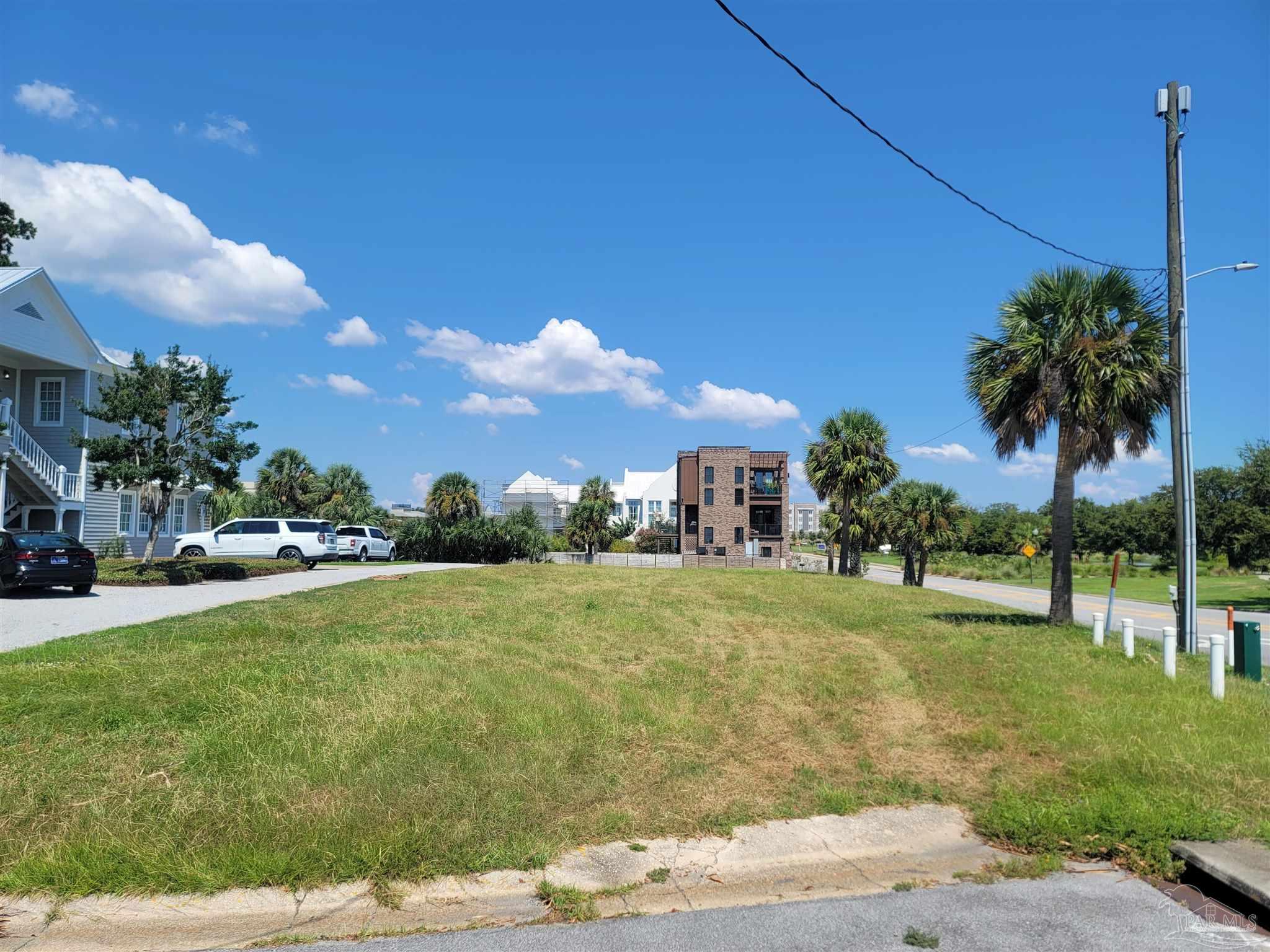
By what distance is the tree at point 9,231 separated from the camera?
36.8 metres

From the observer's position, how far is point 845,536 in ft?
136

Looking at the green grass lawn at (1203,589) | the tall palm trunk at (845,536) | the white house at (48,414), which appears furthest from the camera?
the tall palm trunk at (845,536)

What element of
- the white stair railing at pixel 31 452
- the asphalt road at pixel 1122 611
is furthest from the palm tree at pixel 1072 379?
the white stair railing at pixel 31 452

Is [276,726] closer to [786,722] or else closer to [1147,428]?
[786,722]

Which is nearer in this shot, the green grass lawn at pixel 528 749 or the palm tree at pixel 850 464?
the green grass lawn at pixel 528 749

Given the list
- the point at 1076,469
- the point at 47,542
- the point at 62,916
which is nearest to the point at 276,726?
the point at 62,916

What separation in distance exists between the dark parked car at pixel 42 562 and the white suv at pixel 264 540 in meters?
13.2

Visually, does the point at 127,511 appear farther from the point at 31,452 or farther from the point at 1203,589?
the point at 1203,589

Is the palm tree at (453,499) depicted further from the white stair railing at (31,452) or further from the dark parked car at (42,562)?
the dark parked car at (42,562)

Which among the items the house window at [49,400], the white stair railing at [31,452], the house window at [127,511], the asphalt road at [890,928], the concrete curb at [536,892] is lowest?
the concrete curb at [536,892]

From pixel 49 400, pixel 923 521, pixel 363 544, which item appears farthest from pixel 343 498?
pixel 923 521

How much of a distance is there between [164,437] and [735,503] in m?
44.2

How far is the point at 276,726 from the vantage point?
6719 millimetres

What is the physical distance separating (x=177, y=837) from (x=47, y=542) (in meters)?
14.6
